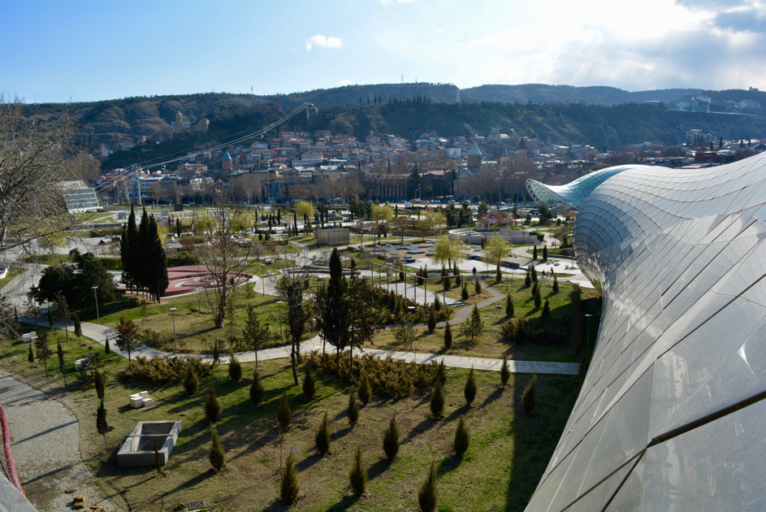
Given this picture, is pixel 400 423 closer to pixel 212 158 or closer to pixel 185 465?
pixel 185 465

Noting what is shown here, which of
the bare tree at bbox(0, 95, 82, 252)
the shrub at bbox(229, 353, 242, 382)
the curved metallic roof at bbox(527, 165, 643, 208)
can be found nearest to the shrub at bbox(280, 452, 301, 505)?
the shrub at bbox(229, 353, 242, 382)

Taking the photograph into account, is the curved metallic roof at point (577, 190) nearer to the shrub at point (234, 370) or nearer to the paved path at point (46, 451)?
the shrub at point (234, 370)

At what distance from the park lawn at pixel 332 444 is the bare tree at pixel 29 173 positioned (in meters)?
4.94

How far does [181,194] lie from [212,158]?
5959 cm

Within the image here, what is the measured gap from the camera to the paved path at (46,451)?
9305 mm

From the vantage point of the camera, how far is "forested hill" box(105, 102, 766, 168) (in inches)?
7185

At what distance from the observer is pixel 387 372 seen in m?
15.0

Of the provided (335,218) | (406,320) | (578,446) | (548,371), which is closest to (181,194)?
(335,218)

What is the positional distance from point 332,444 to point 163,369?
696cm

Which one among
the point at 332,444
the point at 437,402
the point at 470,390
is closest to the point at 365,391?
the point at 437,402

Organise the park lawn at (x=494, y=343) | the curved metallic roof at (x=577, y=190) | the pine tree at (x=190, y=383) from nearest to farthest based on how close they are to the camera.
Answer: the pine tree at (x=190, y=383) < the park lawn at (x=494, y=343) < the curved metallic roof at (x=577, y=190)

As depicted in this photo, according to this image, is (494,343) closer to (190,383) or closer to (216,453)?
(190,383)

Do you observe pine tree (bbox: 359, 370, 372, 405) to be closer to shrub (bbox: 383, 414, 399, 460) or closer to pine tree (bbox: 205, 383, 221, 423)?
shrub (bbox: 383, 414, 399, 460)

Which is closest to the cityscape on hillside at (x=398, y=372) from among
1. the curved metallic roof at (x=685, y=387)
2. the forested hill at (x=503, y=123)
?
the curved metallic roof at (x=685, y=387)
